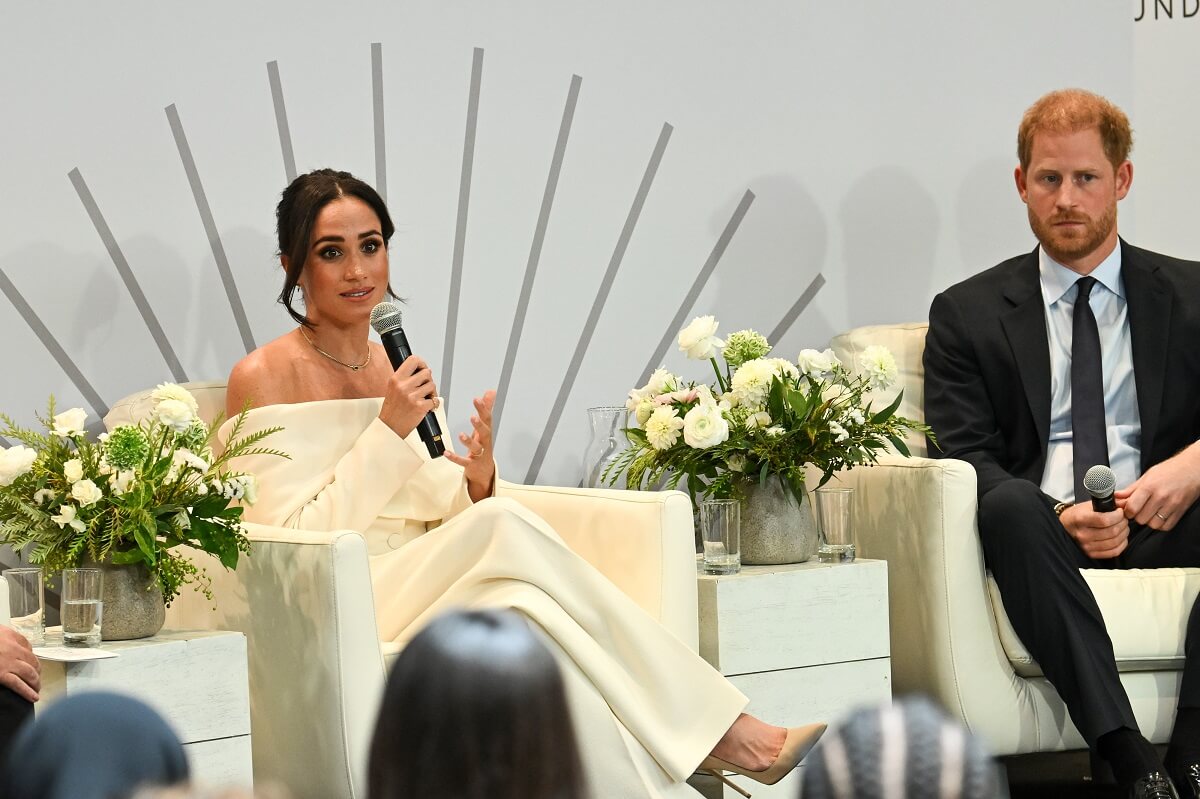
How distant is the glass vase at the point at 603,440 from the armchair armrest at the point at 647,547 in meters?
0.65

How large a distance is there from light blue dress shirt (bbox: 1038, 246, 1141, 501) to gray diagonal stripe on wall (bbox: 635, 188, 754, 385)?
2.92 ft

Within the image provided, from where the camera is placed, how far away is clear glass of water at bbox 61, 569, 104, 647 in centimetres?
233

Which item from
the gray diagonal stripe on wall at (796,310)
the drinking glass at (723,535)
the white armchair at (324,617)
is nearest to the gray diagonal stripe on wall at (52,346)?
the white armchair at (324,617)

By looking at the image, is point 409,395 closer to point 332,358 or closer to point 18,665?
point 332,358

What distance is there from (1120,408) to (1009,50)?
4.91ft

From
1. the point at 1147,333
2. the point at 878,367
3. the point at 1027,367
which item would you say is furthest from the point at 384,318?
the point at 1147,333

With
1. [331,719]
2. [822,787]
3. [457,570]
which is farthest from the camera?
[457,570]

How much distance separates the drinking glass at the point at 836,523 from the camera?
10.1ft

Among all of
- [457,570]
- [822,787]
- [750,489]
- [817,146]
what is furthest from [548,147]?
[822,787]

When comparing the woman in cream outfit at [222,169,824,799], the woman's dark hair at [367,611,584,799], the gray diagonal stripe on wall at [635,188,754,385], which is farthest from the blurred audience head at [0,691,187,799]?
the gray diagonal stripe on wall at [635,188,754,385]

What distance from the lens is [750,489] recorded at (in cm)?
308

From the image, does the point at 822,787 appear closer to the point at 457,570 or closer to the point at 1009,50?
the point at 457,570

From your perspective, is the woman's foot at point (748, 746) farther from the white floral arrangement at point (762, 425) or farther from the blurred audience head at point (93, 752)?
the blurred audience head at point (93, 752)

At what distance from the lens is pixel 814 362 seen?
10.3 feet
